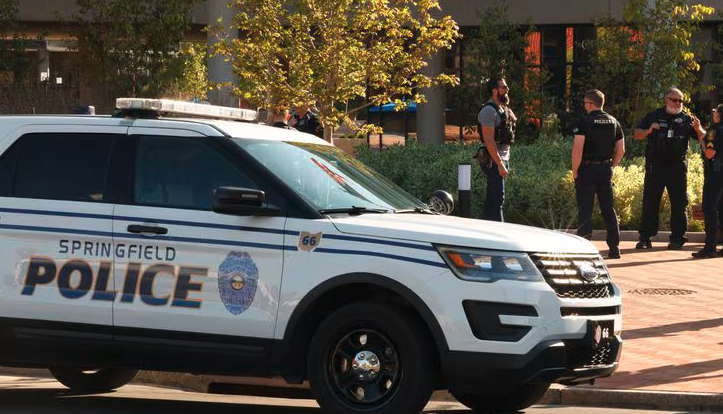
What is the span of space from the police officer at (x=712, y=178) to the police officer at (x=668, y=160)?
0.56 feet

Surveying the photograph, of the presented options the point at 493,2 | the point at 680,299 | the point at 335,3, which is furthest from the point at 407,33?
Answer: the point at 493,2

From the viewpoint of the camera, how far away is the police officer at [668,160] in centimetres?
1678

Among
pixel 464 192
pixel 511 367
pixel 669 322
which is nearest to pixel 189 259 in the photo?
pixel 511 367

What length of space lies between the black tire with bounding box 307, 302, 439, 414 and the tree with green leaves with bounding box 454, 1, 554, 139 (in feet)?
78.0

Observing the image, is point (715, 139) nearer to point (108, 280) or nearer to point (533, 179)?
point (533, 179)

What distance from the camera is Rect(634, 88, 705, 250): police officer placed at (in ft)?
55.1

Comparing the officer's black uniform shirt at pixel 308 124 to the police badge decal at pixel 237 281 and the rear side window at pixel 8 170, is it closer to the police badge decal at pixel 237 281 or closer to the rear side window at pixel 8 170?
the rear side window at pixel 8 170

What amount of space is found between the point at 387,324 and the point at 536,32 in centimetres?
2982

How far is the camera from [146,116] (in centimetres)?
836

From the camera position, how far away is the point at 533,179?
21.2m

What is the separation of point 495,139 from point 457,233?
7.32 meters

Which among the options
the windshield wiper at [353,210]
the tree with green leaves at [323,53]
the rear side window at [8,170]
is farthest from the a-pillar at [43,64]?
the windshield wiper at [353,210]

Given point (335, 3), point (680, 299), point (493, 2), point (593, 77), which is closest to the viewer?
point (680, 299)

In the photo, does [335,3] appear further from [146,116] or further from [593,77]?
[146,116]
